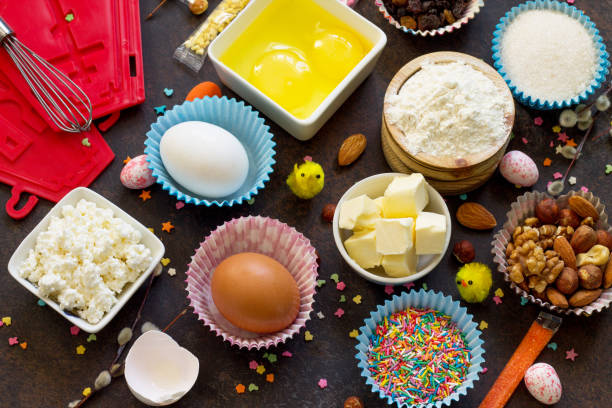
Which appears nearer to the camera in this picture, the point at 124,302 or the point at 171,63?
the point at 124,302

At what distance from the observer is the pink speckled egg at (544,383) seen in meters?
1.24

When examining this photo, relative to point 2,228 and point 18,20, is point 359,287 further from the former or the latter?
point 18,20

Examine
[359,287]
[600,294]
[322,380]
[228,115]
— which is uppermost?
[228,115]

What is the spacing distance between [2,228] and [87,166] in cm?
23

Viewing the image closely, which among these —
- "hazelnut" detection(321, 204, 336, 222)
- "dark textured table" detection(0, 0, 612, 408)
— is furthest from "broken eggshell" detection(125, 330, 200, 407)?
"hazelnut" detection(321, 204, 336, 222)

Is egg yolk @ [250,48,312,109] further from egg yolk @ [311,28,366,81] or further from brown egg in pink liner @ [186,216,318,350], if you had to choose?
brown egg in pink liner @ [186,216,318,350]

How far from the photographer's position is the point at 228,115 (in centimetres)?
136

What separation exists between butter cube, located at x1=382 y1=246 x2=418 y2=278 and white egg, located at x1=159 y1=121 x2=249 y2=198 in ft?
1.16

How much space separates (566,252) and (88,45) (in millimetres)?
1145

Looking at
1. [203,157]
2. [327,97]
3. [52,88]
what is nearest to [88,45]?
[52,88]

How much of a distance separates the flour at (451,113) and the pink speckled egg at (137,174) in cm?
54

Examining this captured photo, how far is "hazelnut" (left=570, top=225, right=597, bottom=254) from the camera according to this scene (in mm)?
1242

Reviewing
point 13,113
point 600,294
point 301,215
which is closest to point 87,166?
point 13,113

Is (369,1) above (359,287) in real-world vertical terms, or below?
above
